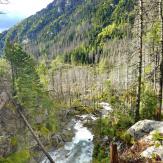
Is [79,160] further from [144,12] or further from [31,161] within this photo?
[144,12]

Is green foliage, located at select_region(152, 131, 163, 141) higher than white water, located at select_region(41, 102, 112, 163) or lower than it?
higher

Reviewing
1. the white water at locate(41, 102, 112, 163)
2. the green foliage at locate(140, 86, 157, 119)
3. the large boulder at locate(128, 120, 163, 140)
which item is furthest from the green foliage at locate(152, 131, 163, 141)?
the white water at locate(41, 102, 112, 163)

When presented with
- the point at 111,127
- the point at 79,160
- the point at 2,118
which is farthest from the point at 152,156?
the point at 2,118

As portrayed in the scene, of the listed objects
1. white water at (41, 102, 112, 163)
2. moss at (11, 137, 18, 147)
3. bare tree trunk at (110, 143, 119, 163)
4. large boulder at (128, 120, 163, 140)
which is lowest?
white water at (41, 102, 112, 163)

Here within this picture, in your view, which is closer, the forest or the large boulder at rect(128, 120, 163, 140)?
the forest

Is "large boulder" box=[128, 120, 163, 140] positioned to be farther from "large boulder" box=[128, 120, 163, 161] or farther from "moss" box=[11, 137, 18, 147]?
"moss" box=[11, 137, 18, 147]

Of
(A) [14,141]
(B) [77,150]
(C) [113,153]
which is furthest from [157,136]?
(B) [77,150]

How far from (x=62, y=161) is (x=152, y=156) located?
24000mm

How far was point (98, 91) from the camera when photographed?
382 ft

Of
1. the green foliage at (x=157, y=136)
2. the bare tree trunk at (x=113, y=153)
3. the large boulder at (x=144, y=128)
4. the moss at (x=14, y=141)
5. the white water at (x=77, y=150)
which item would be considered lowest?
the white water at (x=77, y=150)

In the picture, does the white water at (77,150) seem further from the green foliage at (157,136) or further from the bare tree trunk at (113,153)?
the bare tree trunk at (113,153)

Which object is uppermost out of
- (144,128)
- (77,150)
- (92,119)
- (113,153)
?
(113,153)

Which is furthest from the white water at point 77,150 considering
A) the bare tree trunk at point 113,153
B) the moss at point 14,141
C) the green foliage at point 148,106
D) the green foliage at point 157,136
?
the bare tree trunk at point 113,153

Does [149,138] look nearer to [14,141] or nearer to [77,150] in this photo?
[14,141]
